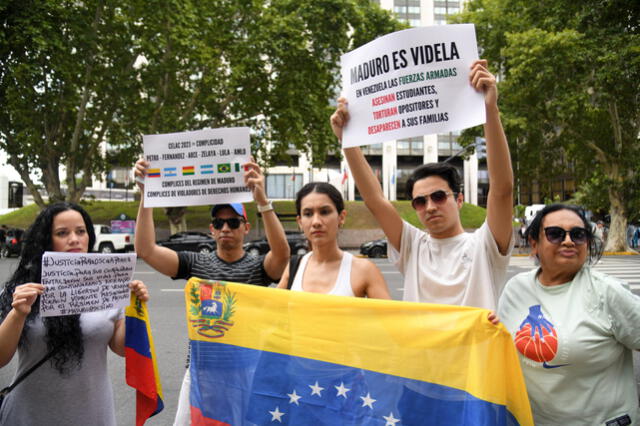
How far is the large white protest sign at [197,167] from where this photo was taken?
2.96 meters

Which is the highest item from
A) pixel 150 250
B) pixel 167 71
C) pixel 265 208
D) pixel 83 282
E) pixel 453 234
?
pixel 167 71

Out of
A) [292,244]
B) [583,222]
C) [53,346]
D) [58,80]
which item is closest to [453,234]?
[583,222]

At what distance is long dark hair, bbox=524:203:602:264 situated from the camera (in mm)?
2238

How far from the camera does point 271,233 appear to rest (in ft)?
9.25

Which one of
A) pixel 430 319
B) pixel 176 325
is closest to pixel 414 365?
pixel 430 319

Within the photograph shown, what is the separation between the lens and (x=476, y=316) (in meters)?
2.02

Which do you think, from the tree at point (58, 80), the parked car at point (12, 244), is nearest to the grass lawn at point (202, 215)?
the parked car at point (12, 244)

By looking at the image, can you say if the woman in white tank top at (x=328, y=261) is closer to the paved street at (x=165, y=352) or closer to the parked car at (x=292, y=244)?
the paved street at (x=165, y=352)

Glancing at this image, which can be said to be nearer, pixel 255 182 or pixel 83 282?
pixel 83 282

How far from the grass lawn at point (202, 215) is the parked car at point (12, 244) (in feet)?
29.4

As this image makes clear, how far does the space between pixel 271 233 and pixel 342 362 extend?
0.87 m

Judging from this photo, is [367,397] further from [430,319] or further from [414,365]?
[430,319]

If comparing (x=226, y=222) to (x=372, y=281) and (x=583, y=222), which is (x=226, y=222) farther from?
(x=583, y=222)

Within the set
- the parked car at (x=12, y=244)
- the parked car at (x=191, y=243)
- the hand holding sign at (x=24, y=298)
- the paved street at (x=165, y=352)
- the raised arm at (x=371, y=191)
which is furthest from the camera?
the parked car at (x=12, y=244)
